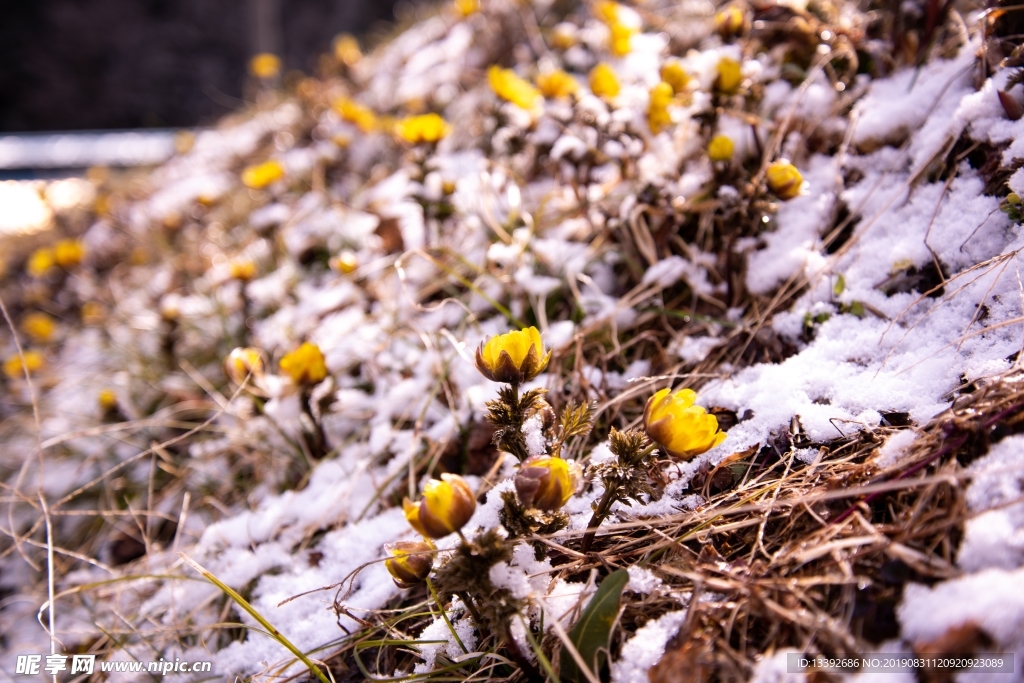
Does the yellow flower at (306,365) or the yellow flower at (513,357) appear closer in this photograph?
the yellow flower at (513,357)

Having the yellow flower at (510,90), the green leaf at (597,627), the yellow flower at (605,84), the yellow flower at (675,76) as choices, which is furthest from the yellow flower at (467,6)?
the green leaf at (597,627)

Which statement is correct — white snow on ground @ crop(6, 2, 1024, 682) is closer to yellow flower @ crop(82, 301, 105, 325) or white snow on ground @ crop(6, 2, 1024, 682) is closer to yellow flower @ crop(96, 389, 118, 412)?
yellow flower @ crop(96, 389, 118, 412)

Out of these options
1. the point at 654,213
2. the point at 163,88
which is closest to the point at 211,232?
the point at 654,213

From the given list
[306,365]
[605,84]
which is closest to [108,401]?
[306,365]

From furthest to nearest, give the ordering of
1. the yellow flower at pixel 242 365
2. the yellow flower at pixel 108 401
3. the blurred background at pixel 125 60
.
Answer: the blurred background at pixel 125 60, the yellow flower at pixel 108 401, the yellow flower at pixel 242 365

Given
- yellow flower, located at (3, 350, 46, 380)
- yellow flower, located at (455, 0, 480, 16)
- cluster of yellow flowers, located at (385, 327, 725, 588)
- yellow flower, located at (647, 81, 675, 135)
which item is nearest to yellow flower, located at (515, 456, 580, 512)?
cluster of yellow flowers, located at (385, 327, 725, 588)

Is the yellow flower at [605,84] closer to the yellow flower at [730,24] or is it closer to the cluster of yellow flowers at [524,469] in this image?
the yellow flower at [730,24]
